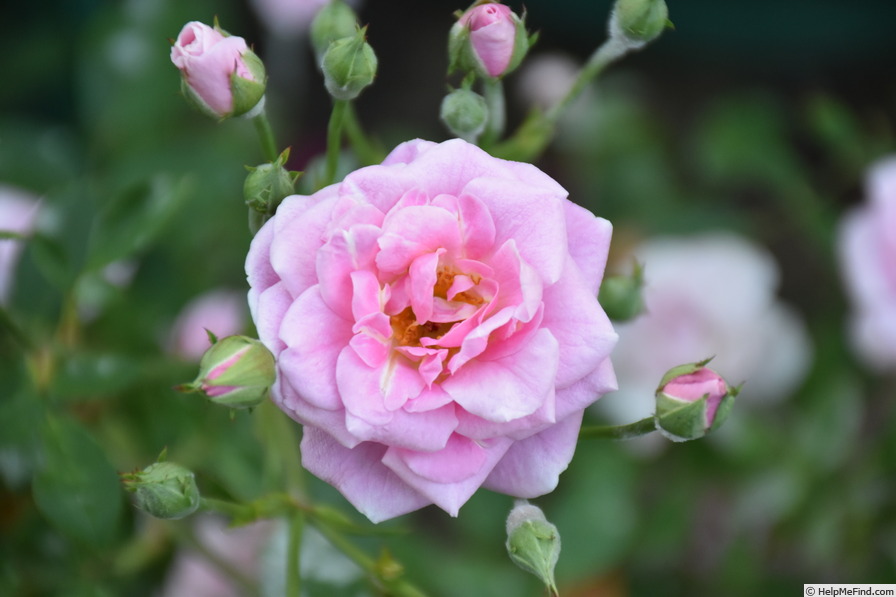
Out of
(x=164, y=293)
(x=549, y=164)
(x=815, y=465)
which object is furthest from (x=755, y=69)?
(x=164, y=293)

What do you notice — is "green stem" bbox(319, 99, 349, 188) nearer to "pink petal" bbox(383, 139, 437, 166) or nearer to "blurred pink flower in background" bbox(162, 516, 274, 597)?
"pink petal" bbox(383, 139, 437, 166)

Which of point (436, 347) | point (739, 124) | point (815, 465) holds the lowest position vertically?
point (815, 465)

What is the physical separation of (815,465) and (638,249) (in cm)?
34

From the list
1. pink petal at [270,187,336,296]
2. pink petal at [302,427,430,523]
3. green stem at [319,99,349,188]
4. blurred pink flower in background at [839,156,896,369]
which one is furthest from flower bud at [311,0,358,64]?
blurred pink flower in background at [839,156,896,369]

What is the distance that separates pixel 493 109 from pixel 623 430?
24cm

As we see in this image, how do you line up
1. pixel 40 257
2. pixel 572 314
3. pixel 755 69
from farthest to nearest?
pixel 755 69 → pixel 40 257 → pixel 572 314

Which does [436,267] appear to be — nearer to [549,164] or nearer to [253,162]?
[253,162]

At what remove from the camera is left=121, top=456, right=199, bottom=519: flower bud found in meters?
0.56

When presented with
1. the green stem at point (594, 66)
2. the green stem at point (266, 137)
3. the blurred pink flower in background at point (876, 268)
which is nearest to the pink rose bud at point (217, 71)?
the green stem at point (266, 137)

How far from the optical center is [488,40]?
0.59 metres

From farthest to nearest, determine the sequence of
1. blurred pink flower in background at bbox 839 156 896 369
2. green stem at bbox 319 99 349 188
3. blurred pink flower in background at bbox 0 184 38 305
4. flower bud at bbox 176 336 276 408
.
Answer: blurred pink flower in background at bbox 839 156 896 369, blurred pink flower in background at bbox 0 184 38 305, green stem at bbox 319 99 349 188, flower bud at bbox 176 336 276 408

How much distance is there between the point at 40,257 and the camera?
2.60 feet

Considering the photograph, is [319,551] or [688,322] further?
[688,322]

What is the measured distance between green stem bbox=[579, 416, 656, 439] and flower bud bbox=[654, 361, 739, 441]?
0.05ft
